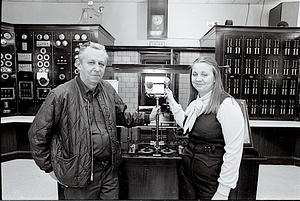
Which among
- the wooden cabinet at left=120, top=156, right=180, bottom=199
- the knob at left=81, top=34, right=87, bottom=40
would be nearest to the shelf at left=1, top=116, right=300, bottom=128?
the knob at left=81, top=34, right=87, bottom=40

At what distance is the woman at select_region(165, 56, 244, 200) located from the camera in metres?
1.13

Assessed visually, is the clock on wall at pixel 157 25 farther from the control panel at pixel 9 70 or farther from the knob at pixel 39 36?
the control panel at pixel 9 70

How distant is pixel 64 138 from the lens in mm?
1198

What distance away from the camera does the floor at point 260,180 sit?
2307mm

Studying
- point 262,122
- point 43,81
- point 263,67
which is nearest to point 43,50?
point 43,81

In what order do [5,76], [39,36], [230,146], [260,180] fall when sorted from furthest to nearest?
[39,36]
[5,76]
[260,180]
[230,146]

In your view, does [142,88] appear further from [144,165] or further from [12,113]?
[144,165]

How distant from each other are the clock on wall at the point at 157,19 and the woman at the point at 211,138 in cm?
304

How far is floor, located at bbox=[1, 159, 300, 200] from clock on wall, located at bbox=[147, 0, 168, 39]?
2.54 meters

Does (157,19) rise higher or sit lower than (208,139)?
higher

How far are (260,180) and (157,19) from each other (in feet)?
9.07

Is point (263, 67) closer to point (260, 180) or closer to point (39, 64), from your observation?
point (260, 180)

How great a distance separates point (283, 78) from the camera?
3.73 meters

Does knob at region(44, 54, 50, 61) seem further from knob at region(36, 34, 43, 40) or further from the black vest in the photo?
the black vest
